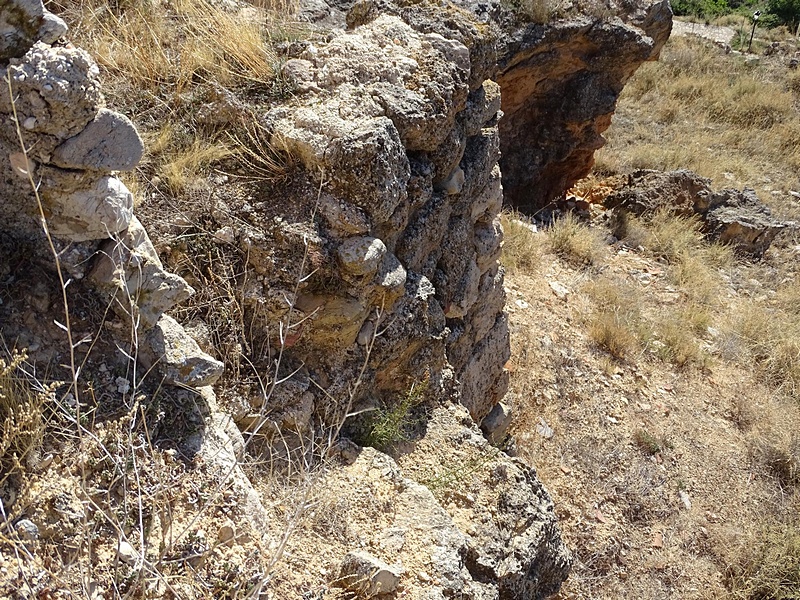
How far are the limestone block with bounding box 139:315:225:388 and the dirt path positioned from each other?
15356 mm

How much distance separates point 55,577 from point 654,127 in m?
10.8

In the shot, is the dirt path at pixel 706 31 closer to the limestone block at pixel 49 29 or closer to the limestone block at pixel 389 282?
the limestone block at pixel 389 282

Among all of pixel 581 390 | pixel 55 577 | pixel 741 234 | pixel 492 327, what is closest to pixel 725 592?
pixel 581 390

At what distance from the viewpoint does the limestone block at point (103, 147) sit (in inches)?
75.4

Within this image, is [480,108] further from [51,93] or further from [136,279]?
[51,93]

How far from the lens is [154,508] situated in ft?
5.80

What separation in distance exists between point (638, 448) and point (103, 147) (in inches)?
174

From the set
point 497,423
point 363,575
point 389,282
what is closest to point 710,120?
point 497,423

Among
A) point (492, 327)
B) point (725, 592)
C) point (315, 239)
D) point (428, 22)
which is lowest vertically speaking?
point (725, 592)

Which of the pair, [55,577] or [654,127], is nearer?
[55,577]

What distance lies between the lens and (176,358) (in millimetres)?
2146

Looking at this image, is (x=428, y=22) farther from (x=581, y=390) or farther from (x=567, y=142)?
(x=567, y=142)

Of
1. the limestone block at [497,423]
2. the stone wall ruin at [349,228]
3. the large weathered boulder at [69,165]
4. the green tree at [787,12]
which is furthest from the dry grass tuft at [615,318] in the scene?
the green tree at [787,12]

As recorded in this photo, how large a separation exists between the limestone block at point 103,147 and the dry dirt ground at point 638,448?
348 centimetres
